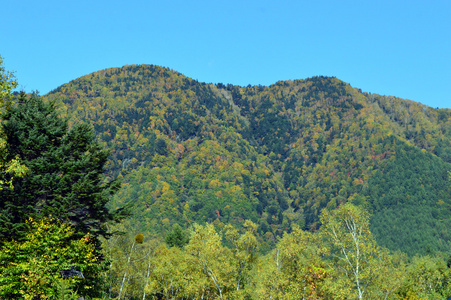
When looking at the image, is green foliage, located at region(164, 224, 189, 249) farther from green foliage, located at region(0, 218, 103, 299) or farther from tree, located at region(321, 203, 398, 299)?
green foliage, located at region(0, 218, 103, 299)

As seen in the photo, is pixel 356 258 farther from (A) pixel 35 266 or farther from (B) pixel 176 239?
(B) pixel 176 239

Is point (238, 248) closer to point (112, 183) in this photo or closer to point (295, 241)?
point (295, 241)

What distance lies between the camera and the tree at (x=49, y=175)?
120 ft

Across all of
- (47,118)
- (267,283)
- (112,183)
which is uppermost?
(47,118)

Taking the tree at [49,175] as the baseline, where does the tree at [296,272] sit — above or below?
below

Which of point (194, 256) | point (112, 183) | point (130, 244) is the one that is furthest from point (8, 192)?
point (130, 244)

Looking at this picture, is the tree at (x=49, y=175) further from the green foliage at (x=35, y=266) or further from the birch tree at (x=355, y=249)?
the birch tree at (x=355, y=249)

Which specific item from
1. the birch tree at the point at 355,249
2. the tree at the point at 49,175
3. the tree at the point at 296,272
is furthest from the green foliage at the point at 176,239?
the birch tree at the point at 355,249

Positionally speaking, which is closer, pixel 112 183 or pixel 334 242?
pixel 334 242

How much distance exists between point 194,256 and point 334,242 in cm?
1782

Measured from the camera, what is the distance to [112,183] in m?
44.9

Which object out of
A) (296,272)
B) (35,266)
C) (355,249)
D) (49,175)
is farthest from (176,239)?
(35,266)

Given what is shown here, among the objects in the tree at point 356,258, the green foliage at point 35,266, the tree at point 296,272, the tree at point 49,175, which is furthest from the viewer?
the tree at point 296,272

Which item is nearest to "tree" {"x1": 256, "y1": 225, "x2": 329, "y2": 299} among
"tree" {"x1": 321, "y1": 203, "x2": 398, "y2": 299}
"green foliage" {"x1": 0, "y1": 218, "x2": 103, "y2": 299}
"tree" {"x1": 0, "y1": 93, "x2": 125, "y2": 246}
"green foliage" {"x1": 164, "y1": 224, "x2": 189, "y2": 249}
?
"tree" {"x1": 321, "y1": 203, "x2": 398, "y2": 299}
